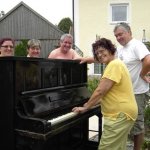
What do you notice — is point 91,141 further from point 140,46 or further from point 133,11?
point 133,11

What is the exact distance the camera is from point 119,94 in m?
3.62

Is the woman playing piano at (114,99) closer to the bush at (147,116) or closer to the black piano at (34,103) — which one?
the black piano at (34,103)

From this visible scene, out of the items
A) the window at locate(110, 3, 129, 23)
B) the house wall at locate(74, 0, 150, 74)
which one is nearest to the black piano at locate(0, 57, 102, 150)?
the house wall at locate(74, 0, 150, 74)

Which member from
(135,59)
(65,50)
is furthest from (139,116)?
(65,50)

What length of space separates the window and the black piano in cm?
1505

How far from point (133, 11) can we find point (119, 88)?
51.0 ft

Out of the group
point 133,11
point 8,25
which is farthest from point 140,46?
point 8,25

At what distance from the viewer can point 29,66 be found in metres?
3.56

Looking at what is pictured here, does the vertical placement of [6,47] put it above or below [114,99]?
above

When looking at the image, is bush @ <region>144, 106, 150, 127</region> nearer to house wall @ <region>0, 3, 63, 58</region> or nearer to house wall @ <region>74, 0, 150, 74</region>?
house wall @ <region>74, 0, 150, 74</region>

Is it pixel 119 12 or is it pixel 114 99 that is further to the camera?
→ pixel 119 12

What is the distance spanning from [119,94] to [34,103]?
33.4 inches

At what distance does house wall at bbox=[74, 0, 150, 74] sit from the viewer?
60.5 feet

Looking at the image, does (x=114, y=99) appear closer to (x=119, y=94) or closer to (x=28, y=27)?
(x=119, y=94)
